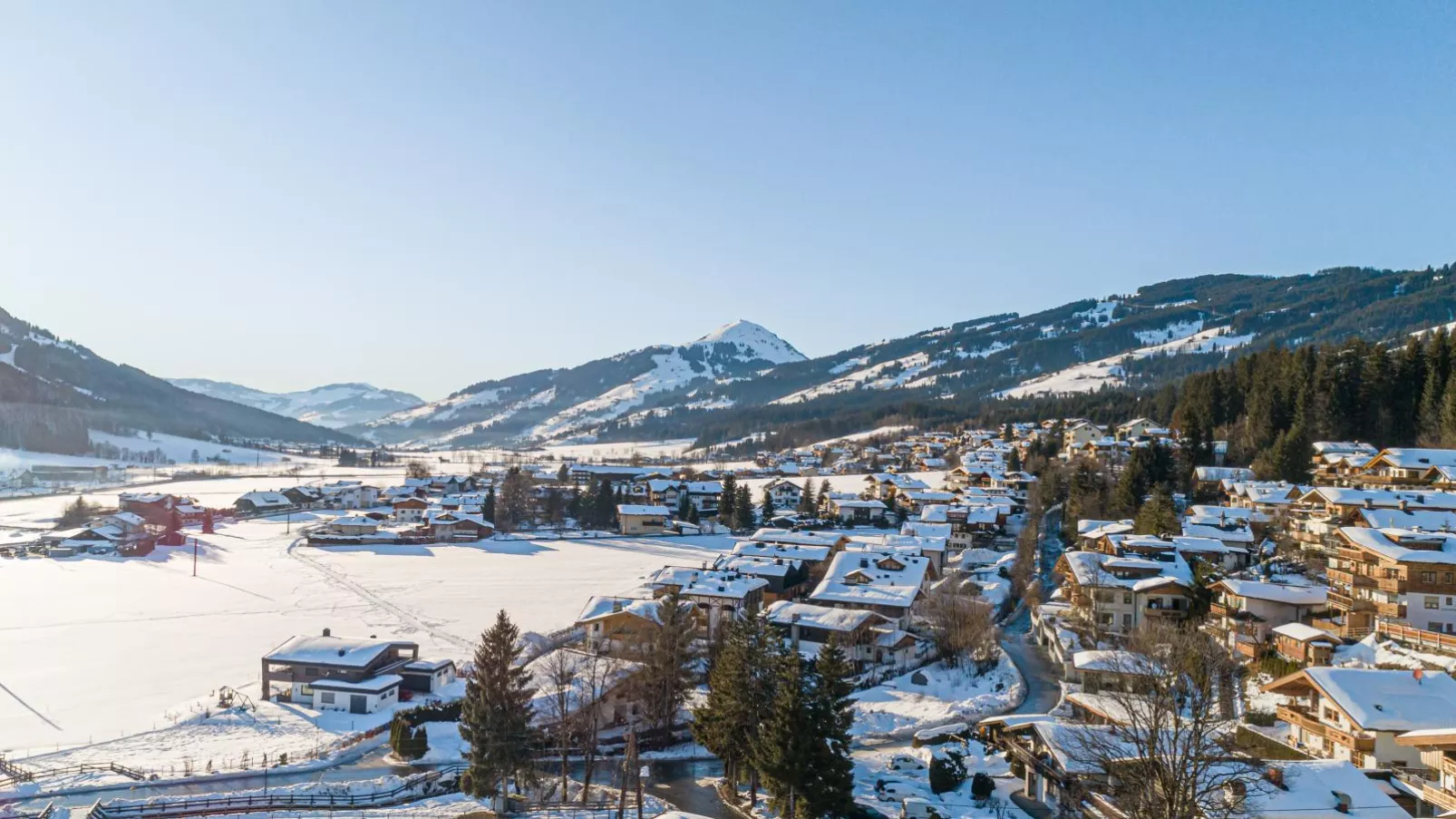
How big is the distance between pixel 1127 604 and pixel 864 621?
9.94 meters

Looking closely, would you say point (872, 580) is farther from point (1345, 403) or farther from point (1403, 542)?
point (1345, 403)

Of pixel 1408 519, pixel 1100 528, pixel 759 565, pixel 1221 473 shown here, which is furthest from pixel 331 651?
pixel 1221 473

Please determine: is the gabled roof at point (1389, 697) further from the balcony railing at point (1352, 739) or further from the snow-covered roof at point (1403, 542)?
the snow-covered roof at point (1403, 542)

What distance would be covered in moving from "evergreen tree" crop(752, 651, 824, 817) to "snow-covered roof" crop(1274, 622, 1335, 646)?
16990 millimetres

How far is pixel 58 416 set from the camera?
5733 inches

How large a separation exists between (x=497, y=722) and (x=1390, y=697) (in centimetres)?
1917

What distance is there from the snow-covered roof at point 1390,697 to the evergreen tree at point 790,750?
1160 centimetres

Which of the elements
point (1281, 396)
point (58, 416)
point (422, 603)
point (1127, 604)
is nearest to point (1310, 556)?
point (1127, 604)

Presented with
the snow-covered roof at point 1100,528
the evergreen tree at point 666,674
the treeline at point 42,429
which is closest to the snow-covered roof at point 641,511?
the snow-covered roof at point 1100,528

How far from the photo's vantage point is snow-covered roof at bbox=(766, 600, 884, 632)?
31.7 meters

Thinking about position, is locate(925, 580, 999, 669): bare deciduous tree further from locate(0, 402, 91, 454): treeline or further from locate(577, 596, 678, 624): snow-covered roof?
locate(0, 402, 91, 454): treeline

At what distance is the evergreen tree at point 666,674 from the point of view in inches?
890

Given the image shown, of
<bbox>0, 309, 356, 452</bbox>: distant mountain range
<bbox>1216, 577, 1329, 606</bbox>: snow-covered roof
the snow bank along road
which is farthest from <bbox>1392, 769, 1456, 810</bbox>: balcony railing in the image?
<bbox>0, 309, 356, 452</bbox>: distant mountain range

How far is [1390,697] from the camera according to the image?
1848 centimetres
